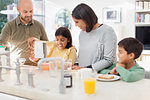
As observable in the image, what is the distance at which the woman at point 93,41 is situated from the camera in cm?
185

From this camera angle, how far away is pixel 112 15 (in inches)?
228

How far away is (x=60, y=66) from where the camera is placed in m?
1.25

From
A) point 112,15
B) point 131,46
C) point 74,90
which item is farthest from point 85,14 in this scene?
point 112,15

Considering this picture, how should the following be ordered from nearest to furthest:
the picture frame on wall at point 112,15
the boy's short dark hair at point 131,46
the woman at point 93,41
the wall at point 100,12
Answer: the boy's short dark hair at point 131,46 < the woman at point 93,41 < the wall at point 100,12 < the picture frame on wall at point 112,15

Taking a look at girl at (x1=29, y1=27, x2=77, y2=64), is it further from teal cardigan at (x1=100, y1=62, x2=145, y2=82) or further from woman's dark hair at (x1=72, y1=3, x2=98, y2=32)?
teal cardigan at (x1=100, y1=62, x2=145, y2=82)

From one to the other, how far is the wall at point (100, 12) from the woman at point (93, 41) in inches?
A: 144

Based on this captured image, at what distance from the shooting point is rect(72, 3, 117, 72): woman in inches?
73.0

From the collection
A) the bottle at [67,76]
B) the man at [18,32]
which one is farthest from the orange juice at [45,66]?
the man at [18,32]

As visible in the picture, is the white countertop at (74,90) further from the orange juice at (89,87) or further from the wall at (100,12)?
the wall at (100,12)

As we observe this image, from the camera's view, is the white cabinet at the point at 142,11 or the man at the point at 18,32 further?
the white cabinet at the point at 142,11

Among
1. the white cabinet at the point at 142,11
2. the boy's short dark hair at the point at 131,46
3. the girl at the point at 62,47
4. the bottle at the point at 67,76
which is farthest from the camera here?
the white cabinet at the point at 142,11

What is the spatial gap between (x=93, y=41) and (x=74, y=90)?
73 cm

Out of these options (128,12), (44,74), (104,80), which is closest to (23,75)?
(44,74)

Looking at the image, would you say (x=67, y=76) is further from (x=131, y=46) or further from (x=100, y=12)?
(x=100, y=12)
